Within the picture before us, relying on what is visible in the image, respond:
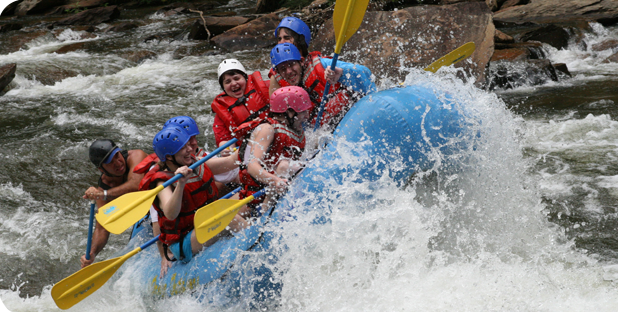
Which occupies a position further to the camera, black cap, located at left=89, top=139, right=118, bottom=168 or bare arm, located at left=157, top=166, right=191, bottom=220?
black cap, located at left=89, top=139, right=118, bottom=168

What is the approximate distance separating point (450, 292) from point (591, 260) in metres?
1.11

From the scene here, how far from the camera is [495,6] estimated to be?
11617 millimetres

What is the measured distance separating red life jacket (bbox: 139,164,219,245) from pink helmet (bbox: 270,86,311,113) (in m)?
0.61

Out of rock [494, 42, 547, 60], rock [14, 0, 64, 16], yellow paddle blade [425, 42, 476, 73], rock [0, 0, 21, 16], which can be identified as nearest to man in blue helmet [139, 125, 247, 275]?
yellow paddle blade [425, 42, 476, 73]

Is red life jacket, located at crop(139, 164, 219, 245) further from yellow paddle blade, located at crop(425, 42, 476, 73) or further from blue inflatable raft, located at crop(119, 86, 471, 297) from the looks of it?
yellow paddle blade, located at crop(425, 42, 476, 73)

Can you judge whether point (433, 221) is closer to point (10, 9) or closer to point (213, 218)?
point (213, 218)

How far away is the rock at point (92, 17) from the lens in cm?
1345

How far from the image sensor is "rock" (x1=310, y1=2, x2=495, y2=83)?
→ 6891 mm

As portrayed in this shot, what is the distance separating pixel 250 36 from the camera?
33.0ft

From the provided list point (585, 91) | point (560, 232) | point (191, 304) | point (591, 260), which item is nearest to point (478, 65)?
point (585, 91)

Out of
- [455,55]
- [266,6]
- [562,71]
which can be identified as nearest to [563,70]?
[562,71]

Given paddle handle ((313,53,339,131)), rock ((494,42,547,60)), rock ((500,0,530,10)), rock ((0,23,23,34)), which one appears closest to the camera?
paddle handle ((313,53,339,131))

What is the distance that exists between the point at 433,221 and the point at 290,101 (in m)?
1.18

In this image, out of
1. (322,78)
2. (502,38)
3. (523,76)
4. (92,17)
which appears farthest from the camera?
(92,17)
